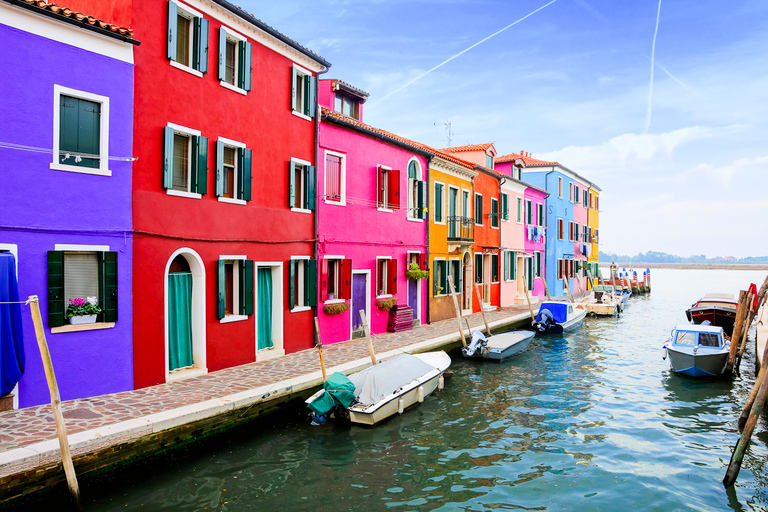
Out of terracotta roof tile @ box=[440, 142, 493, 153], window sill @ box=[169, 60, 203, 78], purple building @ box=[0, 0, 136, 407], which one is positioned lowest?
purple building @ box=[0, 0, 136, 407]

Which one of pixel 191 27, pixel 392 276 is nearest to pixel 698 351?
pixel 392 276

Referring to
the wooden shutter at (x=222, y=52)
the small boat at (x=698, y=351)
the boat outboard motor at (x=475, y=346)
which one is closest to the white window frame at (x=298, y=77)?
the wooden shutter at (x=222, y=52)

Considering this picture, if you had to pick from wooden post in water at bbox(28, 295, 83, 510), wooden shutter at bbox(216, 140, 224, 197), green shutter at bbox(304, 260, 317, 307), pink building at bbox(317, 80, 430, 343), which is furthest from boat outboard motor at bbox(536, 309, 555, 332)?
wooden post in water at bbox(28, 295, 83, 510)

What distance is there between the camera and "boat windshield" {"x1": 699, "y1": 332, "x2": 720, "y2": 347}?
15609mm

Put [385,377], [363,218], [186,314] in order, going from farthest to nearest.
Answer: [363,218] → [186,314] → [385,377]

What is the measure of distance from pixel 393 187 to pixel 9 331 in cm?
1310

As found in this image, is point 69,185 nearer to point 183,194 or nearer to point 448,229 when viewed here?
point 183,194

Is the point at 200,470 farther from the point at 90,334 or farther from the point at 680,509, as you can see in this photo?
the point at 680,509

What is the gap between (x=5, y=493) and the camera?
6.18 m

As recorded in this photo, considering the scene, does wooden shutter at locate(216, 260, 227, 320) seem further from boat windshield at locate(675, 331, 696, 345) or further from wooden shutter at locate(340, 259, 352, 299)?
boat windshield at locate(675, 331, 696, 345)

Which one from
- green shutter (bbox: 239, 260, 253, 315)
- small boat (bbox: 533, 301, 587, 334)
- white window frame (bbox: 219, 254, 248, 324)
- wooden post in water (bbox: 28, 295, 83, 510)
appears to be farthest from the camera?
small boat (bbox: 533, 301, 587, 334)

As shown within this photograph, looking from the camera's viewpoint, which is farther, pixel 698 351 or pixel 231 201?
pixel 698 351

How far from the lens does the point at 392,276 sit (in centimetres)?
1908

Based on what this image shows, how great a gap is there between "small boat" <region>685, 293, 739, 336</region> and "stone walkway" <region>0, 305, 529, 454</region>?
17043 millimetres
